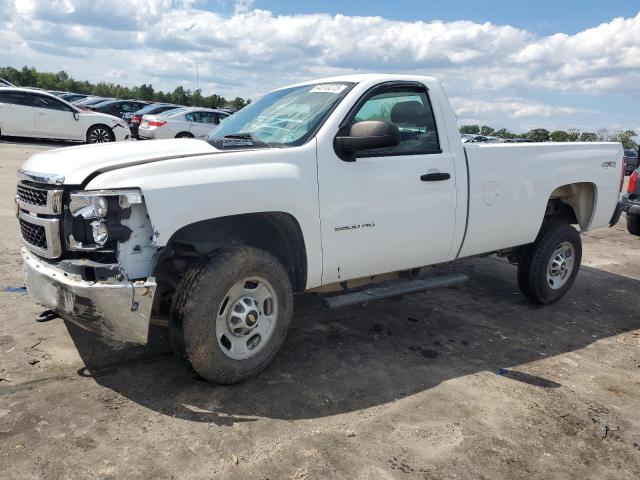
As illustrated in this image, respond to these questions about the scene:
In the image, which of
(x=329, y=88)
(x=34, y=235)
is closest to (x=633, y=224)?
(x=329, y=88)

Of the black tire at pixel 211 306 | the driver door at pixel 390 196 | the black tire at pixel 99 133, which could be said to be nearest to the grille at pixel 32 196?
the black tire at pixel 211 306

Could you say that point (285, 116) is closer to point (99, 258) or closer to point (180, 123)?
point (99, 258)

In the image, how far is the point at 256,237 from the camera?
162 inches

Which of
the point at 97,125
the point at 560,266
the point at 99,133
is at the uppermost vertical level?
the point at 97,125

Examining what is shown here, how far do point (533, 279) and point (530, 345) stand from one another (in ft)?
3.45

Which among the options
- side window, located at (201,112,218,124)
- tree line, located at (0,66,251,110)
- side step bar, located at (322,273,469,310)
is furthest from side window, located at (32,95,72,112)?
tree line, located at (0,66,251,110)

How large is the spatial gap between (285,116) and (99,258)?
1.80m

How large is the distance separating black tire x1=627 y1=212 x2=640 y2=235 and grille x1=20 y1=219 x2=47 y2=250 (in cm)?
1004

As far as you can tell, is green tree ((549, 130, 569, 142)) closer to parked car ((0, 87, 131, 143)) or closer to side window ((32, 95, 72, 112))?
parked car ((0, 87, 131, 143))

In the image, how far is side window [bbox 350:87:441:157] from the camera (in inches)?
177

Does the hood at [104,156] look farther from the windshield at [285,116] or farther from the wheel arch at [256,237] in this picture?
the wheel arch at [256,237]

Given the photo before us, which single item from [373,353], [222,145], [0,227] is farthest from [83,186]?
[0,227]

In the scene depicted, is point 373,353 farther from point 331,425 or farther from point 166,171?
point 166,171

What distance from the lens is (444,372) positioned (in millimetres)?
4262
